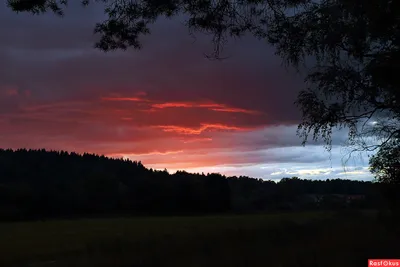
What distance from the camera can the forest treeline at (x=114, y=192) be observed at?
90750mm

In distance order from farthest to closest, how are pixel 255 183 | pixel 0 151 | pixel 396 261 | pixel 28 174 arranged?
1. pixel 255 183
2. pixel 0 151
3. pixel 28 174
4. pixel 396 261

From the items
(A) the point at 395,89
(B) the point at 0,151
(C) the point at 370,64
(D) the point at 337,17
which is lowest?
(A) the point at 395,89

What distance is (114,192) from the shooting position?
10569cm

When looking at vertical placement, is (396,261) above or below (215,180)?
below

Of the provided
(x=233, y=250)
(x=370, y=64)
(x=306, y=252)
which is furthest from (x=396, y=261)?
(x=233, y=250)

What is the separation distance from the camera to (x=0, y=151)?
117 metres

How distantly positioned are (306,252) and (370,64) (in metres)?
4.96

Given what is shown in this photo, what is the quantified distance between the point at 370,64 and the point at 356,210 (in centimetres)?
1172

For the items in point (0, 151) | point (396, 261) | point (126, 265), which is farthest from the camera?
point (0, 151)

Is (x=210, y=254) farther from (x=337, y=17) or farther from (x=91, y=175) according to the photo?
(x=91, y=175)

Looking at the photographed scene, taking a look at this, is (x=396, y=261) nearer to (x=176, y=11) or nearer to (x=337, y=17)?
(x=337, y=17)

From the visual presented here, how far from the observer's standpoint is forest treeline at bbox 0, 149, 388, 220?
90.8 metres

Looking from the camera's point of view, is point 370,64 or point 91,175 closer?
point 370,64

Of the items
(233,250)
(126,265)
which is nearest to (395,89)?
(233,250)
